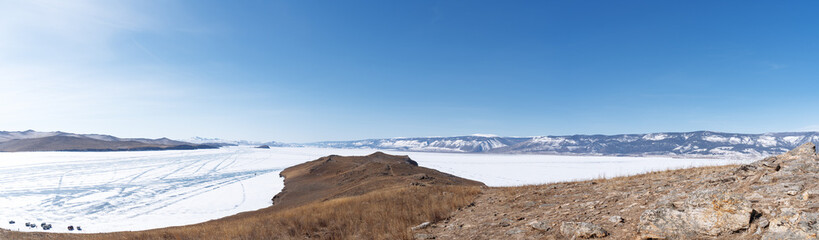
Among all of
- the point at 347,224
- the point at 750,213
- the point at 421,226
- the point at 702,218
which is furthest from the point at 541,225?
the point at 347,224

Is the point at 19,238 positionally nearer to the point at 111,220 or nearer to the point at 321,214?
the point at 321,214

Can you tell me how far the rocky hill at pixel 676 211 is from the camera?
14.5 ft

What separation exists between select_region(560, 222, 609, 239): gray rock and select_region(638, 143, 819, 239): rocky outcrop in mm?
579

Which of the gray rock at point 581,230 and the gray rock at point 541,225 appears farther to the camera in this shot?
the gray rock at point 541,225

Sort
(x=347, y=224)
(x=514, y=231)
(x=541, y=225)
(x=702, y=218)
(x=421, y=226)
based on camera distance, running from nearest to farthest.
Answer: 1. (x=702, y=218)
2. (x=541, y=225)
3. (x=514, y=231)
4. (x=421, y=226)
5. (x=347, y=224)

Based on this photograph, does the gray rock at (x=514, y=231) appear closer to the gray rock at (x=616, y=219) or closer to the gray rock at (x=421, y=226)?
the gray rock at (x=616, y=219)

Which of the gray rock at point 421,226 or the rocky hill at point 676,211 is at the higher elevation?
the rocky hill at point 676,211

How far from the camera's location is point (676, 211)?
5.11m

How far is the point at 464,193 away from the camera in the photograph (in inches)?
538

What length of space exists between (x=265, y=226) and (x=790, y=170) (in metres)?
13.8

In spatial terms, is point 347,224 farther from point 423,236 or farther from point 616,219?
point 616,219

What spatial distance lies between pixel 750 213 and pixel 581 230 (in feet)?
7.04

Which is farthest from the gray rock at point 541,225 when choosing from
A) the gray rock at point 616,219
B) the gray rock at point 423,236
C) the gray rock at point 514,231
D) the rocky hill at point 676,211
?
the gray rock at point 423,236

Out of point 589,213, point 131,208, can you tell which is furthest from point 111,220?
point 589,213
